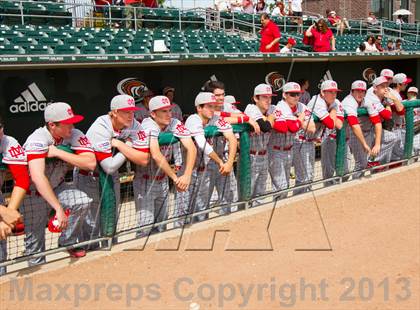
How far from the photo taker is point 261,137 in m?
5.88

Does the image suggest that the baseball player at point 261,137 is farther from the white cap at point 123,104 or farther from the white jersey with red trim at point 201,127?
the white cap at point 123,104

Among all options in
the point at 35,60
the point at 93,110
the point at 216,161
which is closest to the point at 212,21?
the point at 93,110

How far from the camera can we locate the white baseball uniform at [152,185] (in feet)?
15.9

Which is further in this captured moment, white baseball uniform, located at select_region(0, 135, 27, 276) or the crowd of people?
the crowd of people

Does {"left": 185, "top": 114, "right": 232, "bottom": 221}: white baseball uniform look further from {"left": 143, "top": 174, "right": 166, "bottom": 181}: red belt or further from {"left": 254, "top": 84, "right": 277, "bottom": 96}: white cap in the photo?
{"left": 254, "top": 84, "right": 277, "bottom": 96}: white cap

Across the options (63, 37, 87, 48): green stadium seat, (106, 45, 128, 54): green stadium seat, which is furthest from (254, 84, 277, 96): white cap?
(63, 37, 87, 48): green stadium seat

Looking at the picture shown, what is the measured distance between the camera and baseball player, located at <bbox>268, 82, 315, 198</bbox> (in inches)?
234

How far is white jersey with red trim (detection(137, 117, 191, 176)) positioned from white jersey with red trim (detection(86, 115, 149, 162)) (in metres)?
0.08

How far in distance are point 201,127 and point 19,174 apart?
1.91 metres

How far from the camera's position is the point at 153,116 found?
4.99 m

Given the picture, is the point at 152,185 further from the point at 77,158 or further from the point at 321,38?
the point at 321,38

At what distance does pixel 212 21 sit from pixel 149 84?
665 cm

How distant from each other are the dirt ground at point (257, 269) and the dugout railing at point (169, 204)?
0.17m

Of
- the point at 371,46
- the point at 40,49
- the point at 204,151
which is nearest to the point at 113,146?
the point at 204,151
